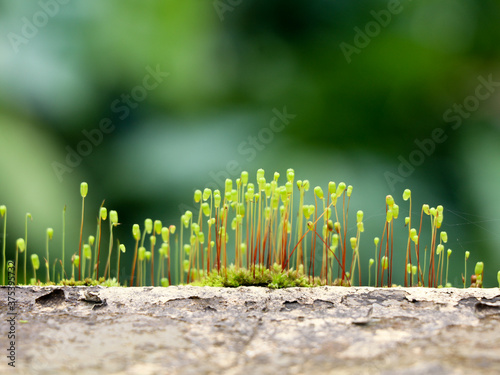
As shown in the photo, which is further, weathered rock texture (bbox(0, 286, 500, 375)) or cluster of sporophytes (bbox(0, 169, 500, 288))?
cluster of sporophytes (bbox(0, 169, 500, 288))

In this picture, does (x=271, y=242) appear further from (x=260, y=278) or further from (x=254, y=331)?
(x=254, y=331)

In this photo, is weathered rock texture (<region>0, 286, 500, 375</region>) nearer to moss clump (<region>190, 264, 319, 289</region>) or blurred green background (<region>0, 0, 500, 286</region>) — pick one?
moss clump (<region>190, 264, 319, 289</region>)

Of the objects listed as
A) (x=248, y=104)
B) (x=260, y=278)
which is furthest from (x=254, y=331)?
(x=248, y=104)

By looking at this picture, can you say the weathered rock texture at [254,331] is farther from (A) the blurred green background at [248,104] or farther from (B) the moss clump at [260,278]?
(A) the blurred green background at [248,104]

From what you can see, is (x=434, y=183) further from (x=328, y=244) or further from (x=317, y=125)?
(x=328, y=244)

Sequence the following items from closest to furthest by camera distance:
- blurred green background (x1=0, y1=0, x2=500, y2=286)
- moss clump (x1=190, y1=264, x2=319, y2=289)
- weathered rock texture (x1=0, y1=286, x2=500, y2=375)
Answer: weathered rock texture (x1=0, y1=286, x2=500, y2=375) < moss clump (x1=190, y1=264, x2=319, y2=289) < blurred green background (x1=0, y1=0, x2=500, y2=286)

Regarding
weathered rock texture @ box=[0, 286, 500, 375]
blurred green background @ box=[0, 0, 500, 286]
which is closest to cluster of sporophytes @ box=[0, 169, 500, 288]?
weathered rock texture @ box=[0, 286, 500, 375]

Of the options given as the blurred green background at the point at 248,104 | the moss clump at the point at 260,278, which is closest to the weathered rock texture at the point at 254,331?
the moss clump at the point at 260,278

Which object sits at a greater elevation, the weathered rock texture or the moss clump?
the moss clump
